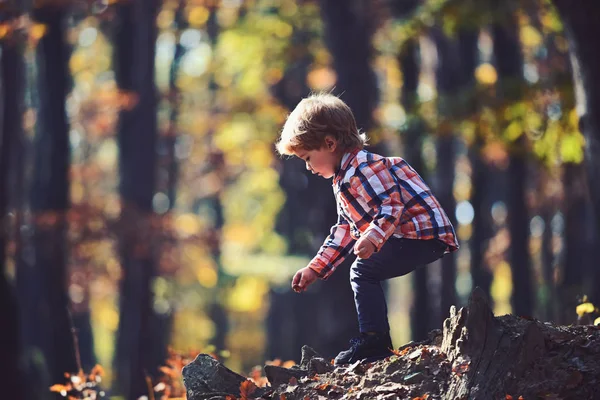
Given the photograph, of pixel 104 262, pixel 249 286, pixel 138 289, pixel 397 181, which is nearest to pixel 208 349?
pixel 397 181

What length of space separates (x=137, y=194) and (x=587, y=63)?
11.4m

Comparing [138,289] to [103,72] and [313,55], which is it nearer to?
[313,55]

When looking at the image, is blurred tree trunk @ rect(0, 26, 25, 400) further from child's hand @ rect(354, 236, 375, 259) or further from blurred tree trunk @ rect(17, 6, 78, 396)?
child's hand @ rect(354, 236, 375, 259)

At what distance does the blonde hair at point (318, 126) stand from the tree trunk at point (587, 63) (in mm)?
3449

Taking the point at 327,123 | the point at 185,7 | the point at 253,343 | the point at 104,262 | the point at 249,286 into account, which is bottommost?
the point at 253,343

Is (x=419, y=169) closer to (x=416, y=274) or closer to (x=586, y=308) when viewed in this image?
(x=416, y=274)

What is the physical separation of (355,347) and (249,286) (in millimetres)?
22843

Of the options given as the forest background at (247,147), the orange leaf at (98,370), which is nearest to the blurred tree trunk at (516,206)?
the forest background at (247,147)

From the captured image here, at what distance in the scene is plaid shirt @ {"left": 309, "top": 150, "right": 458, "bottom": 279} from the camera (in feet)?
17.0

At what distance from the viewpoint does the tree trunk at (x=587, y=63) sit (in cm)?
795

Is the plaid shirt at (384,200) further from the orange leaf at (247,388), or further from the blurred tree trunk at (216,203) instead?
the blurred tree trunk at (216,203)

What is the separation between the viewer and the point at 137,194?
17766 mm

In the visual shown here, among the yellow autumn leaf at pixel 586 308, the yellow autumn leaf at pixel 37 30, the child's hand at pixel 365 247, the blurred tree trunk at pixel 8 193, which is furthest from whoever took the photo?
the yellow autumn leaf at pixel 37 30

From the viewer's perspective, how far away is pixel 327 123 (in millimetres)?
5340
